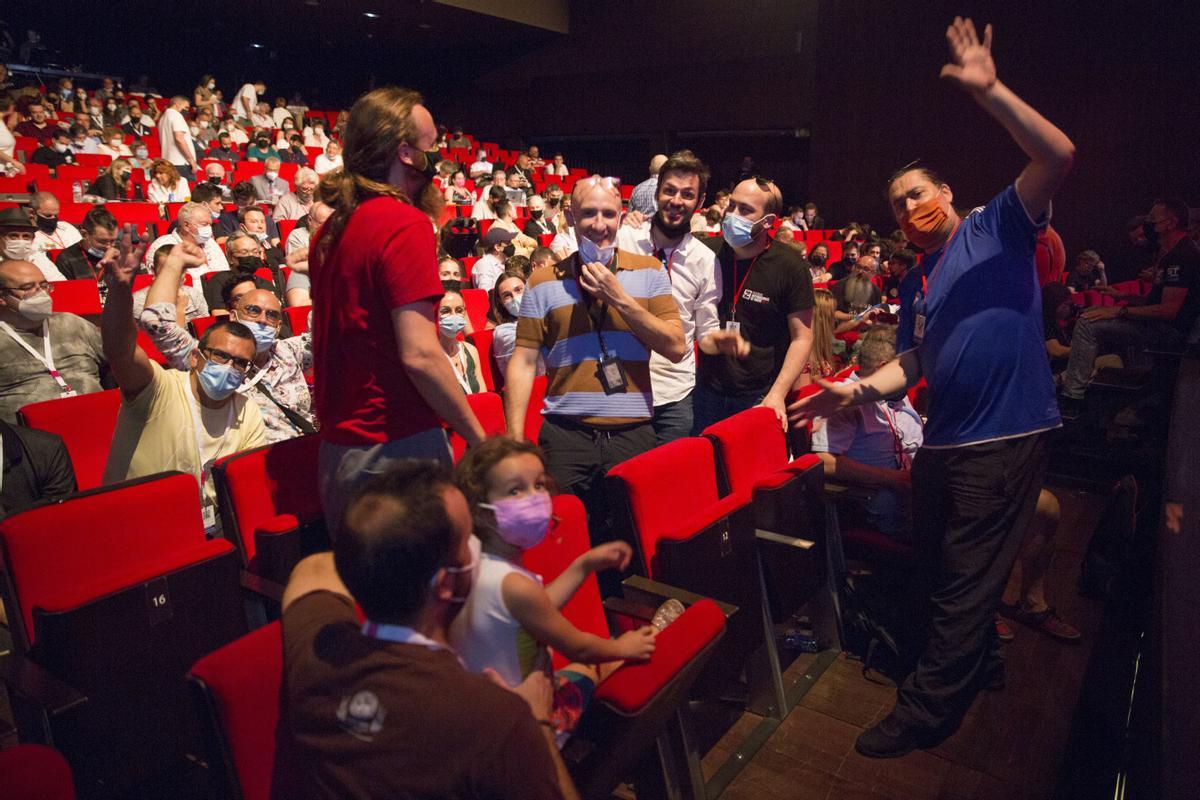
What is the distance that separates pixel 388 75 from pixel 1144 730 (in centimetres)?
1773

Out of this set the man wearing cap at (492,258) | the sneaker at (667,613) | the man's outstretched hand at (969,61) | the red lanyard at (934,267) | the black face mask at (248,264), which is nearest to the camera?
the man's outstretched hand at (969,61)

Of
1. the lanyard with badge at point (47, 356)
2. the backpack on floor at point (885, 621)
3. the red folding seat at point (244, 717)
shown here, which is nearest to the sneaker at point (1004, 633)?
the backpack on floor at point (885, 621)

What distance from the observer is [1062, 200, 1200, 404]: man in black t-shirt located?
4.73 meters

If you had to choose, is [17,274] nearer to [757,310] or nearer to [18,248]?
[18,248]

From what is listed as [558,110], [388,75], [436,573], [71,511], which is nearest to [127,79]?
[388,75]

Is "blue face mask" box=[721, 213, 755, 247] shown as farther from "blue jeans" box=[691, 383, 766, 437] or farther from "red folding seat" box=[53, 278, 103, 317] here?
"red folding seat" box=[53, 278, 103, 317]

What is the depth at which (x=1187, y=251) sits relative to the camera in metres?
4.87

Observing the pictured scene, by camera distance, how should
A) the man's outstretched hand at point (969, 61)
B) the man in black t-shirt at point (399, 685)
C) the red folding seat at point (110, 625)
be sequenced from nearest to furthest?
the man in black t-shirt at point (399, 685) → the red folding seat at point (110, 625) → the man's outstretched hand at point (969, 61)

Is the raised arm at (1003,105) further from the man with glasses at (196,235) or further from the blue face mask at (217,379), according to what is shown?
the man with glasses at (196,235)

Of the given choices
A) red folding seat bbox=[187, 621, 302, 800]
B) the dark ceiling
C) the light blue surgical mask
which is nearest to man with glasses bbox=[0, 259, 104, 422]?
the light blue surgical mask

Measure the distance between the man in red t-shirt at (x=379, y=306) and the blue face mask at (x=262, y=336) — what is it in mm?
1214

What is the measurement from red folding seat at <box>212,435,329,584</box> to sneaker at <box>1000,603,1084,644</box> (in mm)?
2252

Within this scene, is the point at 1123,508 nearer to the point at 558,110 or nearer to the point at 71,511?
the point at 71,511

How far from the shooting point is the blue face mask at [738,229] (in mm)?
2615
